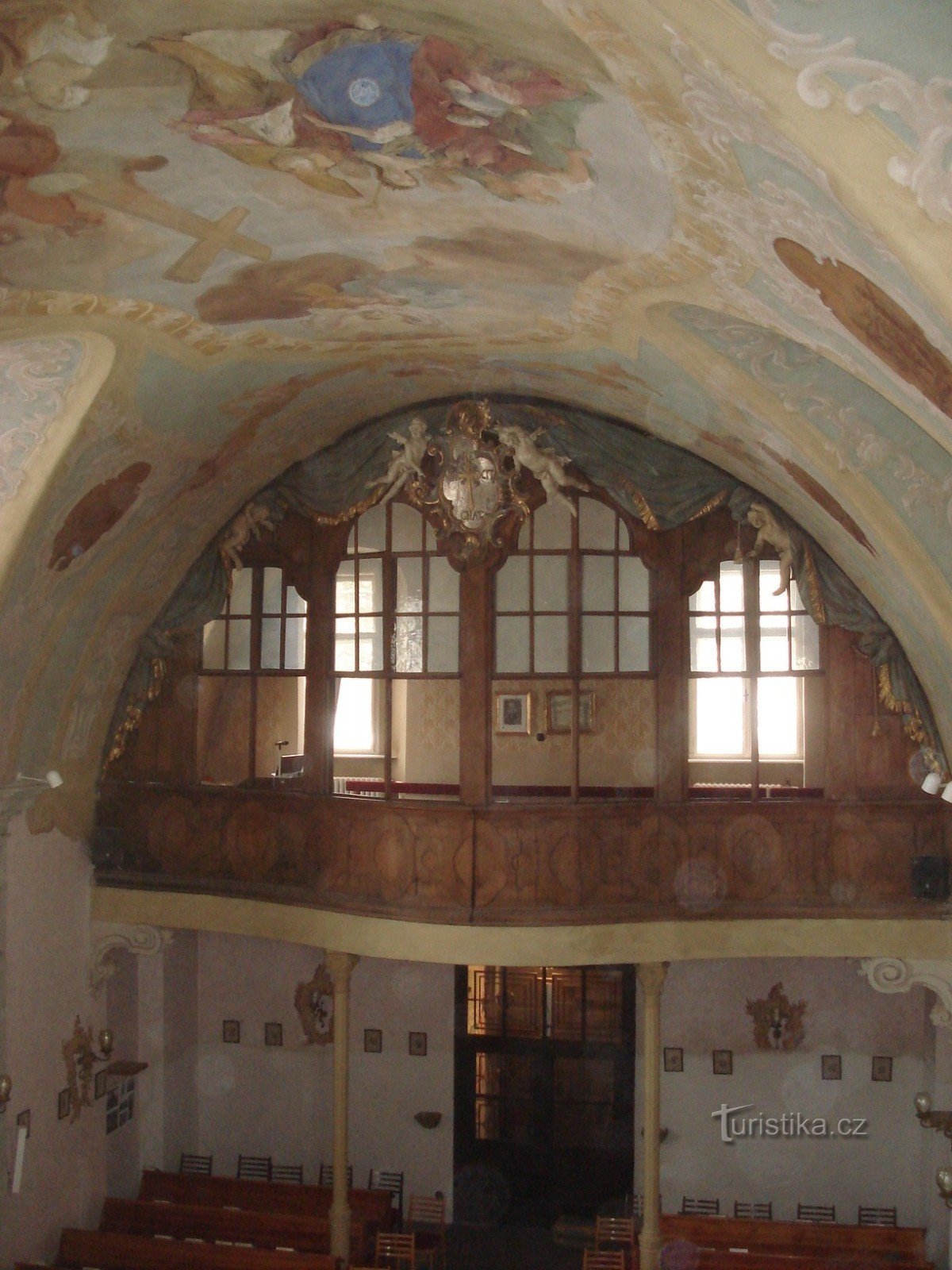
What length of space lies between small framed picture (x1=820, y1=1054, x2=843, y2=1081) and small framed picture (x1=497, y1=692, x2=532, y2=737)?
5269 mm

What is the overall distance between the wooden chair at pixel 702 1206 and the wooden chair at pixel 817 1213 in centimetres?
88

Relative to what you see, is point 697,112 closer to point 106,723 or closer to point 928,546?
point 928,546

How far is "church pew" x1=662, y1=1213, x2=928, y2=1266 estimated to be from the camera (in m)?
13.5

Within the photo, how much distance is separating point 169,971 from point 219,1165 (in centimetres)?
240

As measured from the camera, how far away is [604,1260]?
45.4 feet

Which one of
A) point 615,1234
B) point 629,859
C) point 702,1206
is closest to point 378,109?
point 629,859

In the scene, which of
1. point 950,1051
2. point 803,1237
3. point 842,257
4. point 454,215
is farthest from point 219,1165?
point 842,257

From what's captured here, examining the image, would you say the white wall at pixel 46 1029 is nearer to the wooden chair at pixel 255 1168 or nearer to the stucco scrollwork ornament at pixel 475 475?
the wooden chair at pixel 255 1168

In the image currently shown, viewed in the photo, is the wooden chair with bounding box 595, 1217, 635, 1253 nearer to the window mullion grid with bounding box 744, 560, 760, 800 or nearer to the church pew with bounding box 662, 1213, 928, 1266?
the church pew with bounding box 662, 1213, 928, 1266

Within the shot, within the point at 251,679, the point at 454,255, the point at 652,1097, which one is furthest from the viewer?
the point at 251,679

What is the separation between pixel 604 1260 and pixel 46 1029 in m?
6.08

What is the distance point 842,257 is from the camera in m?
5.78

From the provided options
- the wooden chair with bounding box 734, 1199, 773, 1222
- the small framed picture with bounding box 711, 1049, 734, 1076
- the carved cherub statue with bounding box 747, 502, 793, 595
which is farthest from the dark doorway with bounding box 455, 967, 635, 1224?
the carved cherub statue with bounding box 747, 502, 793, 595

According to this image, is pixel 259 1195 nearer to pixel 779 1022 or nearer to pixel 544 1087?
pixel 544 1087
